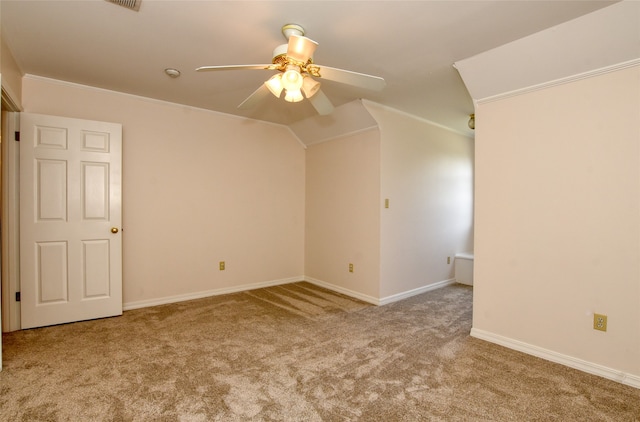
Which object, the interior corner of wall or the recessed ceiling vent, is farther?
the interior corner of wall

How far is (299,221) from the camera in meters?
4.87

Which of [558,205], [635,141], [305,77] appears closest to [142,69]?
[305,77]

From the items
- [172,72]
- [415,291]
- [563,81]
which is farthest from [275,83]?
[415,291]

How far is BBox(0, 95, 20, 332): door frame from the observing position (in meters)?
2.80

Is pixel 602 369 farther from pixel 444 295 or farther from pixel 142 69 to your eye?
pixel 142 69

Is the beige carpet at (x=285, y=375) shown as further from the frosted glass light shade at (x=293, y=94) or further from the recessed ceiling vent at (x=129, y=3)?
the recessed ceiling vent at (x=129, y=3)

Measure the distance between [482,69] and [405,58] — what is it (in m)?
0.64

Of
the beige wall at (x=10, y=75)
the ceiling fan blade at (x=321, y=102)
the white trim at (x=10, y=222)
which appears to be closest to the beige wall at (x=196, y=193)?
the beige wall at (x=10, y=75)

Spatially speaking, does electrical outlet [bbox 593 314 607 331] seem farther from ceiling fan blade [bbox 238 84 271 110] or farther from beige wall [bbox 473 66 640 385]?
ceiling fan blade [bbox 238 84 271 110]

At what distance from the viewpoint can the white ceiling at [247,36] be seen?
76.1 inches

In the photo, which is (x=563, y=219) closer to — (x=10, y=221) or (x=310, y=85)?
(x=310, y=85)

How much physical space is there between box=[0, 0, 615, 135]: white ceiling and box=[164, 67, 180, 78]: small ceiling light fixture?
52 millimetres

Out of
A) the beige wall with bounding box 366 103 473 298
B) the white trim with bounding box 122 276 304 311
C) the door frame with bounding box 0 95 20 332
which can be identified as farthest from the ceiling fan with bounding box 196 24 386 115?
the white trim with bounding box 122 276 304 311

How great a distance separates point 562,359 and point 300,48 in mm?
2890
